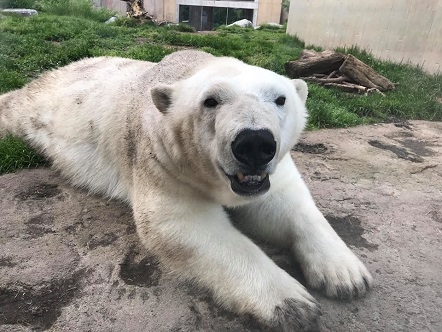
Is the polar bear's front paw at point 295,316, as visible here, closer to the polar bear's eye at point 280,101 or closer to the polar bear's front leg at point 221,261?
the polar bear's front leg at point 221,261

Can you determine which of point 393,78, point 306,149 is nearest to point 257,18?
point 393,78

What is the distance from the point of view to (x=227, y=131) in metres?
1.94

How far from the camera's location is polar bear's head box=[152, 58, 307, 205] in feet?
6.24

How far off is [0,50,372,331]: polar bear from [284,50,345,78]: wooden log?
169 inches

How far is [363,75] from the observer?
7.03 meters

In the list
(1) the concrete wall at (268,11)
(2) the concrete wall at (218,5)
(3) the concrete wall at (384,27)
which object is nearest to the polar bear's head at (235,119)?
(3) the concrete wall at (384,27)

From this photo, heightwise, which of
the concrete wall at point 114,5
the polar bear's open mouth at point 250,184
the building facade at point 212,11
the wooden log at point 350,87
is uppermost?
the polar bear's open mouth at point 250,184

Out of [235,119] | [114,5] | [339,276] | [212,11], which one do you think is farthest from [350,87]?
[212,11]

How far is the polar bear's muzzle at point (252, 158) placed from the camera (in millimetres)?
1854

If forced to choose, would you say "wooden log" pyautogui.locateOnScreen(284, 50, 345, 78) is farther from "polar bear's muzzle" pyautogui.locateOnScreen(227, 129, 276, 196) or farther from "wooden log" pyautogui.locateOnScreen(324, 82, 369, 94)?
"polar bear's muzzle" pyautogui.locateOnScreen(227, 129, 276, 196)

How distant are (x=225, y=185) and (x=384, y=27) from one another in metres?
7.73

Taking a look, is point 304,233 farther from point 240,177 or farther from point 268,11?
point 268,11

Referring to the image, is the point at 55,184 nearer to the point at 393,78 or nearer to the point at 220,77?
the point at 220,77

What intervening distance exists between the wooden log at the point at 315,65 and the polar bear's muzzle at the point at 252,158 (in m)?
5.47
